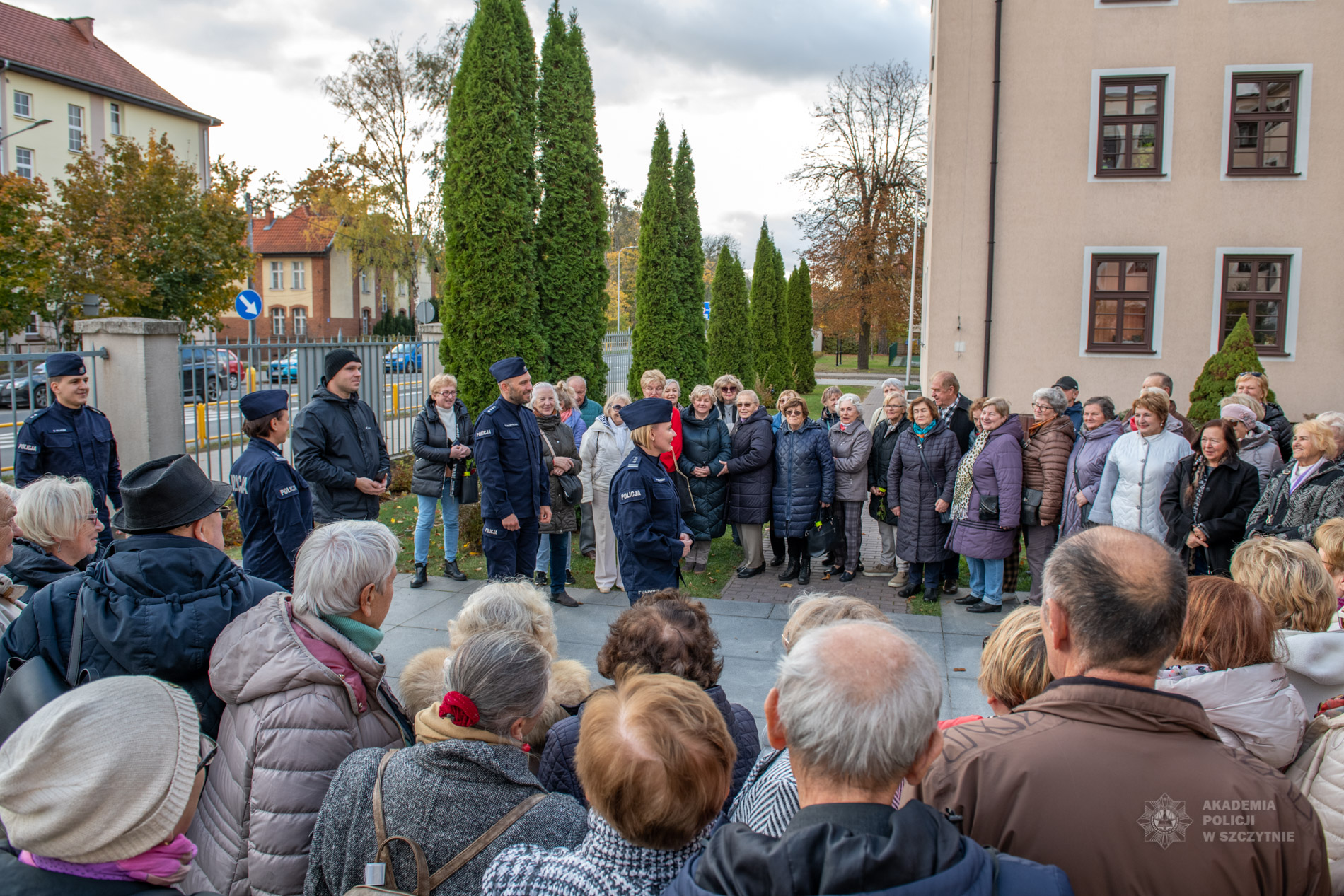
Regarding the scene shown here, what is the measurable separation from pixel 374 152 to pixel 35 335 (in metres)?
14.8

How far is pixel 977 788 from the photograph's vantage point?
1.75 metres

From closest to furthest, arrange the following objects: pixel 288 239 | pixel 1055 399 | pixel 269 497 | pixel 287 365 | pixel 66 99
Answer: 1. pixel 269 497
2. pixel 1055 399
3. pixel 287 365
4. pixel 66 99
5. pixel 288 239

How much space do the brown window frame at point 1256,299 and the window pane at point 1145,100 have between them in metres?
3.12

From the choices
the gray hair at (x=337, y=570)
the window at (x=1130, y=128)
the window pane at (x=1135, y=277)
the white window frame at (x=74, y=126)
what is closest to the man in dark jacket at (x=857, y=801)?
the gray hair at (x=337, y=570)

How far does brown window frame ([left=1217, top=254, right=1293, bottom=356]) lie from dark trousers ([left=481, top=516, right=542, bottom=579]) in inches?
581

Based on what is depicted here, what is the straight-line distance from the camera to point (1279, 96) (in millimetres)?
15547

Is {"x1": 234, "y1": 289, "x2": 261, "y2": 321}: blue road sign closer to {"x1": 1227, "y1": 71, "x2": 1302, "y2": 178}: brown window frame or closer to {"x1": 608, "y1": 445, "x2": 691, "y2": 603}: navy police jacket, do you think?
{"x1": 608, "y1": 445, "x2": 691, "y2": 603}: navy police jacket

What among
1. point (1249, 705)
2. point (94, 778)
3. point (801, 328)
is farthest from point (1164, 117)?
point (801, 328)

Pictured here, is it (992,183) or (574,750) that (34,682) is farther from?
(992,183)

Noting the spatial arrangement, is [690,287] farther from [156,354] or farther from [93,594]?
[93,594]

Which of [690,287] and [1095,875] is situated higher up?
[690,287]

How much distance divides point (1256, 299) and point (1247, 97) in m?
3.77

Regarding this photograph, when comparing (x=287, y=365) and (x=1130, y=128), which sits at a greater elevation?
(x=1130, y=128)

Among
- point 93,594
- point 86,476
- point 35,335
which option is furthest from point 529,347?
point 35,335
